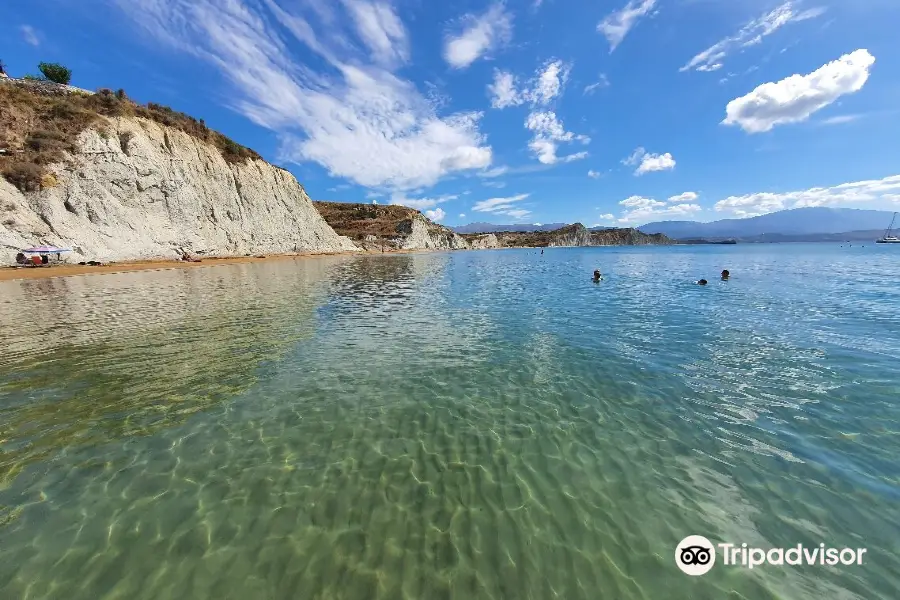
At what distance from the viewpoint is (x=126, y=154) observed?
2144 inches

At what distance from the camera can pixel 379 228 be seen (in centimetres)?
16825

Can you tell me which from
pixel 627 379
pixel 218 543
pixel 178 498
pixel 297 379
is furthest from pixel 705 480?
pixel 297 379

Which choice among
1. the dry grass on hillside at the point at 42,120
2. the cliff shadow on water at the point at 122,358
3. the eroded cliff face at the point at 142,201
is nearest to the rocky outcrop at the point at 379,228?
the eroded cliff face at the point at 142,201

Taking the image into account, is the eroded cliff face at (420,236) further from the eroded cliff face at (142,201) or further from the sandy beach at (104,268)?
the sandy beach at (104,268)

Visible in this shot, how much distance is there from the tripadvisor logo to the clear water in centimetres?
15

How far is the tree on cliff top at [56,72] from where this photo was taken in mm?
63000

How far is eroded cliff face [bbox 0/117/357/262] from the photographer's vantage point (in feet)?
151

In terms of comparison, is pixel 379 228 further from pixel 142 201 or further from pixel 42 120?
pixel 42 120

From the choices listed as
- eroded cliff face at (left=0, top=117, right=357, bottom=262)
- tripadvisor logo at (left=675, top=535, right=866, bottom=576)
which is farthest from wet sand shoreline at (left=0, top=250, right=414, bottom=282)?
tripadvisor logo at (left=675, top=535, right=866, bottom=576)

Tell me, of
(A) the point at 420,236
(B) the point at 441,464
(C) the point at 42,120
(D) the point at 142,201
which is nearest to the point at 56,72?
(C) the point at 42,120

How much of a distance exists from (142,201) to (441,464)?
70741 mm

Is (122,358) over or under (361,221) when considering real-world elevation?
under

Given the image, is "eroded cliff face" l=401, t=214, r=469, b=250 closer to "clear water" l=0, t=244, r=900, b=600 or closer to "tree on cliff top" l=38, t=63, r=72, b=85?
"tree on cliff top" l=38, t=63, r=72, b=85

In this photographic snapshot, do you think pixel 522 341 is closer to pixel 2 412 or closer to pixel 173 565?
pixel 173 565
